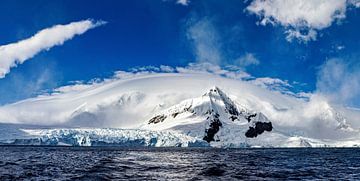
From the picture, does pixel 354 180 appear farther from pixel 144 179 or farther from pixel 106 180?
pixel 106 180

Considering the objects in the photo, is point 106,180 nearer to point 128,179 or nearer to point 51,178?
point 128,179

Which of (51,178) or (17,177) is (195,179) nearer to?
(51,178)

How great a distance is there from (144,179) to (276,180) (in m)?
15.3

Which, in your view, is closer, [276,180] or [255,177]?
[276,180]

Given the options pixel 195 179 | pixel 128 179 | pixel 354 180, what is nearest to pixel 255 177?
pixel 195 179

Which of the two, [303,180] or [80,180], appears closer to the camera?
[80,180]

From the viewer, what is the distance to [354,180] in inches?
2245

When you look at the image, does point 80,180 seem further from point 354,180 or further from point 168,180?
point 354,180

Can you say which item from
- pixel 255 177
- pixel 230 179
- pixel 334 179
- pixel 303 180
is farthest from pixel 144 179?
pixel 334 179

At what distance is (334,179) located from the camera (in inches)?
2290

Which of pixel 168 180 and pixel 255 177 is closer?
pixel 168 180

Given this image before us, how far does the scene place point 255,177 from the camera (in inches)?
2330

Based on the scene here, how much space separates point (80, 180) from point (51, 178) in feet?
13.9

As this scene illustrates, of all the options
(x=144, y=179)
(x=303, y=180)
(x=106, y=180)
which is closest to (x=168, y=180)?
(x=144, y=179)
